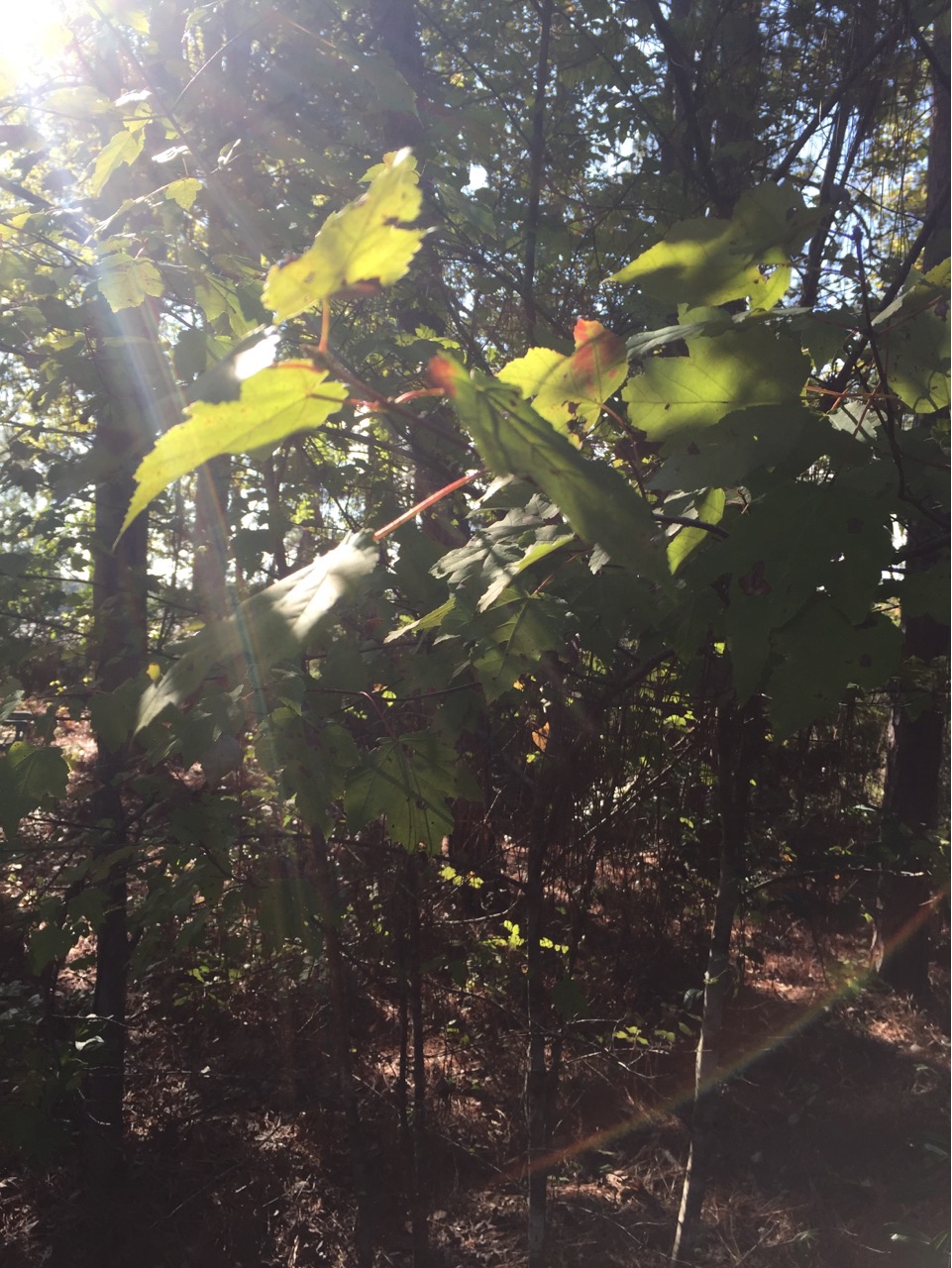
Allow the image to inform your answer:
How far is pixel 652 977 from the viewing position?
14.8ft

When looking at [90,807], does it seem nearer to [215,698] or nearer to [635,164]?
[215,698]

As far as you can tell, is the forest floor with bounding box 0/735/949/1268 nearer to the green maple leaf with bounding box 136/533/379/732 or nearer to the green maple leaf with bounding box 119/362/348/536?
the green maple leaf with bounding box 136/533/379/732

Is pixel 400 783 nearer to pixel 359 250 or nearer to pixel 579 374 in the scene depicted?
pixel 579 374

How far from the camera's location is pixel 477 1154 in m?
3.62

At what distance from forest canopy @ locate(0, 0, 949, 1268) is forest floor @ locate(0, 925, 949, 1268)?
97 millimetres

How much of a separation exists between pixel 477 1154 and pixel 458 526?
2952 mm

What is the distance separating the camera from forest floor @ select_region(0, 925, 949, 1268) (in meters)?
3.22

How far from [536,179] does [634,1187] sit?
4003mm

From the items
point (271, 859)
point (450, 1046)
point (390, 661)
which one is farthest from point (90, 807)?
point (390, 661)

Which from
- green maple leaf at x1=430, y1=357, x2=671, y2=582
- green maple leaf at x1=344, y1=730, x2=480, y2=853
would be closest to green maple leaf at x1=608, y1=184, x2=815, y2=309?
green maple leaf at x1=430, y1=357, x2=671, y2=582

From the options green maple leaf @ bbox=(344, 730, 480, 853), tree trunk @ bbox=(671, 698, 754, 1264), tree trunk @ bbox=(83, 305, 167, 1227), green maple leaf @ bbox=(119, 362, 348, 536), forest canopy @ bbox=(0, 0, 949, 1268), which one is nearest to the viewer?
green maple leaf @ bbox=(119, 362, 348, 536)

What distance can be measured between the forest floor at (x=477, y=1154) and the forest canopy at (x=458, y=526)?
10 centimetres

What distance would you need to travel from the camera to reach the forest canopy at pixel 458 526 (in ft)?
2.76

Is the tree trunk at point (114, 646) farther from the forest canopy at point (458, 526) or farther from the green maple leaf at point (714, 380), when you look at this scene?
the green maple leaf at point (714, 380)
